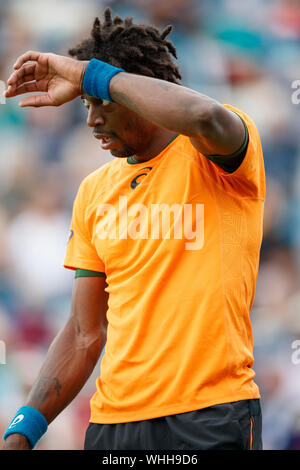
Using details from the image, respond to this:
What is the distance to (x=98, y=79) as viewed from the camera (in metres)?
1.53

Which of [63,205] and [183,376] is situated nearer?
[183,376]

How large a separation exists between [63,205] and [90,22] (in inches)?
53.6

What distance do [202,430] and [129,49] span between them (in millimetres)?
1125

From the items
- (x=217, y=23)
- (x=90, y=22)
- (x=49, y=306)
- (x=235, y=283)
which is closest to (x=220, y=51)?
(x=217, y=23)

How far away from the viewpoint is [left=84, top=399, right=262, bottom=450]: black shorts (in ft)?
5.18

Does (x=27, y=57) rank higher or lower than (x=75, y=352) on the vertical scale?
higher

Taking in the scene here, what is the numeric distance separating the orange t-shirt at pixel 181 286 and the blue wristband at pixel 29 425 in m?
0.18

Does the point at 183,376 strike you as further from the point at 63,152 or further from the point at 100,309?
the point at 63,152

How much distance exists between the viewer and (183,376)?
1.61 meters

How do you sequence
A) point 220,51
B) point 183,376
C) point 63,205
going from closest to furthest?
1. point 183,376
2. point 63,205
3. point 220,51

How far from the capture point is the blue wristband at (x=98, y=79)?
5.02ft

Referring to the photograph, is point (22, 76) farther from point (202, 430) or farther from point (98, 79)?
point (202, 430)

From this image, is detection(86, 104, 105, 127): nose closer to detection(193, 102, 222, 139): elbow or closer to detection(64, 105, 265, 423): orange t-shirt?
detection(64, 105, 265, 423): orange t-shirt
